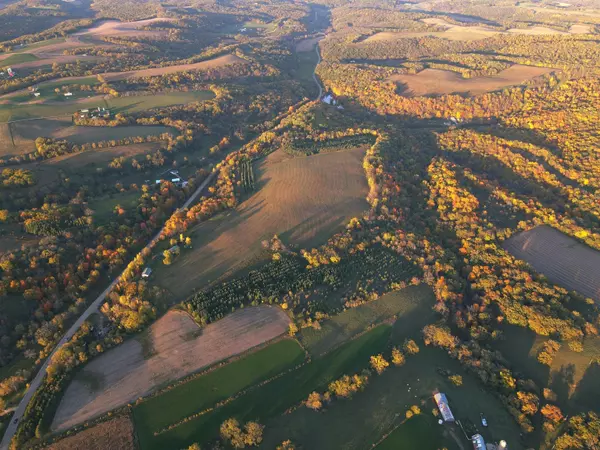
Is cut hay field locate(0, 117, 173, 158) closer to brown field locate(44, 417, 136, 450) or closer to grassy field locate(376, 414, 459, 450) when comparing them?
brown field locate(44, 417, 136, 450)

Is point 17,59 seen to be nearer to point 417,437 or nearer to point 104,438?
point 104,438

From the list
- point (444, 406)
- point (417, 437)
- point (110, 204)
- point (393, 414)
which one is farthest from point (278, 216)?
point (417, 437)

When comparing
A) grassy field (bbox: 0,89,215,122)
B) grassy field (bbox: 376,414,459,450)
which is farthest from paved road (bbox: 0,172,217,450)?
grassy field (bbox: 0,89,215,122)

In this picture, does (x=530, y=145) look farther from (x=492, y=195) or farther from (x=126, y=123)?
(x=126, y=123)

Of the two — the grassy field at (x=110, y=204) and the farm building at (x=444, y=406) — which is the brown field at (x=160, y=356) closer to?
the farm building at (x=444, y=406)

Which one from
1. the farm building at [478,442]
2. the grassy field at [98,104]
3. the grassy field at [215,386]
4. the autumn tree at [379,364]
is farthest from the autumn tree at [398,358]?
the grassy field at [98,104]

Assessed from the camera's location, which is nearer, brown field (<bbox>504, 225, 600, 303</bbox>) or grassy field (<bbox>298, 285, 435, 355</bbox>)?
grassy field (<bbox>298, 285, 435, 355</bbox>)
